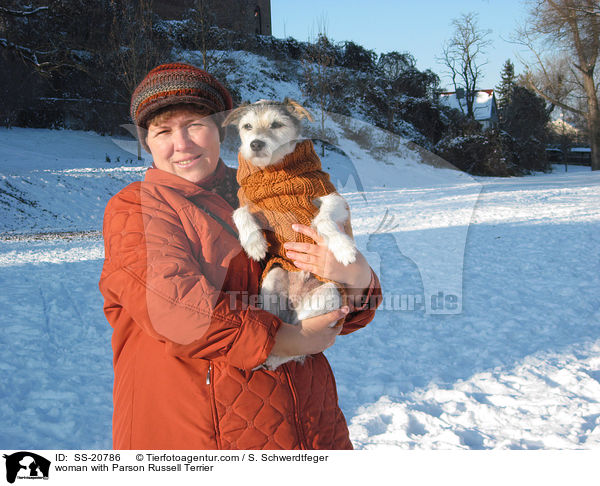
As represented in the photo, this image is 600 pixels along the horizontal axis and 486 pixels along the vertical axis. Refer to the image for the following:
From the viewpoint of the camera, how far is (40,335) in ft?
16.7

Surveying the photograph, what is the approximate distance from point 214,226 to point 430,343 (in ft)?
14.5

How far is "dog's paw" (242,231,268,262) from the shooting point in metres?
1.96

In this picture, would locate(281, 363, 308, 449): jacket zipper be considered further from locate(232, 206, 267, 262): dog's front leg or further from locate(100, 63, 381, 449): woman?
locate(232, 206, 267, 262): dog's front leg

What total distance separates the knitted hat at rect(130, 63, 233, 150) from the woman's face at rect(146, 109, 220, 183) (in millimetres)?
62

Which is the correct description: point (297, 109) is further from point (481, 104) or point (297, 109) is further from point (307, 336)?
point (481, 104)

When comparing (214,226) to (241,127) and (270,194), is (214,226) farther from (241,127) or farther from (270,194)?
(241,127)

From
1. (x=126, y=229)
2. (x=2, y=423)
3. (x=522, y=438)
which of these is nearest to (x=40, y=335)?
(x=2, y=423)

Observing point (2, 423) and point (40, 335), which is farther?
point (40, 335)

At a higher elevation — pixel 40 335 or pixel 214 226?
pixel 214 226

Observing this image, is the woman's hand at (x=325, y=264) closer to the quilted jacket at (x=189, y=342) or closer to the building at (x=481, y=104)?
the quilted jacket at (x=189, y=342)

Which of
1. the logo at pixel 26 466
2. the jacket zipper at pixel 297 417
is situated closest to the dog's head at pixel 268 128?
the jacket zipper at pixel 297 417

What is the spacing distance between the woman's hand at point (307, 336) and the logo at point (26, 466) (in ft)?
4.42

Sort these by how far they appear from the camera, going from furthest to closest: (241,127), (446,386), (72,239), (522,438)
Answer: (72,239), (446,386), (522,438), (241,127)

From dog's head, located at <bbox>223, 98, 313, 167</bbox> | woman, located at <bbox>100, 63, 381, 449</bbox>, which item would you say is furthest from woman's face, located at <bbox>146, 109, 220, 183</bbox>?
dog's head, located at <bbox>223, 98, 313, 167</bbox>
